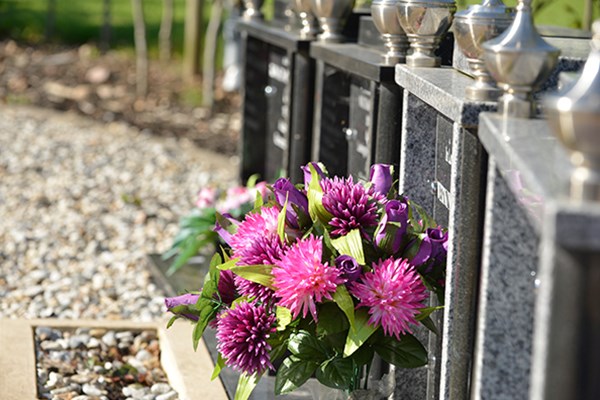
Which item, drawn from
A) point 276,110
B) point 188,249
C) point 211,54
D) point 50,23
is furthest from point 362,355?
point 50,23

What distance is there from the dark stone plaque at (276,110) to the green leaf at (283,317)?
3381mm

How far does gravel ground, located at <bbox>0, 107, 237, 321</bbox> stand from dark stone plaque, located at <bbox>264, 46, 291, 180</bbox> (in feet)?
2.53

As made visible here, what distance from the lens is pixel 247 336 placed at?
3221mm

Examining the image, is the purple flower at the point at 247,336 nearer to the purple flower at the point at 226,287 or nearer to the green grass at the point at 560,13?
the purple flower at the point at 226,287

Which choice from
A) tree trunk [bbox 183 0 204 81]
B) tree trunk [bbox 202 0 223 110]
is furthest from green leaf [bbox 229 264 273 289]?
tree trunk [bbox 183 0 204 81]

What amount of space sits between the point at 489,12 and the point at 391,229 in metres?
0.65

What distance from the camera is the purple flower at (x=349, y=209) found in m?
3.30

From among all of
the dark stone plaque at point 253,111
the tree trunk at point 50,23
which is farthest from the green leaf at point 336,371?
the tree trunk at point 50,23

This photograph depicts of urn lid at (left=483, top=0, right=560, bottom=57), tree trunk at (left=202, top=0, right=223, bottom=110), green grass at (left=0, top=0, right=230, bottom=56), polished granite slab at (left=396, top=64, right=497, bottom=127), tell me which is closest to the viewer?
urn lid at (left=483, top=0, right=560, bottom=57)

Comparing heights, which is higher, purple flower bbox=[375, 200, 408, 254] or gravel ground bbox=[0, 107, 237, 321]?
purple flower bbox=[375, 200, 408, 254]

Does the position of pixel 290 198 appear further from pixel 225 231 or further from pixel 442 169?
pixel 442 169

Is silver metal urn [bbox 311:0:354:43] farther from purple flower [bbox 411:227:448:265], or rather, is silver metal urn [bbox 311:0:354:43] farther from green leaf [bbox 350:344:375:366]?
green leaf [bbox 350:344:375:366]

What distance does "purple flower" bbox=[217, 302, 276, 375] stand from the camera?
10.5 feet

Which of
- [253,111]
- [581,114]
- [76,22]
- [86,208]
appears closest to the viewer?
[581,114]
